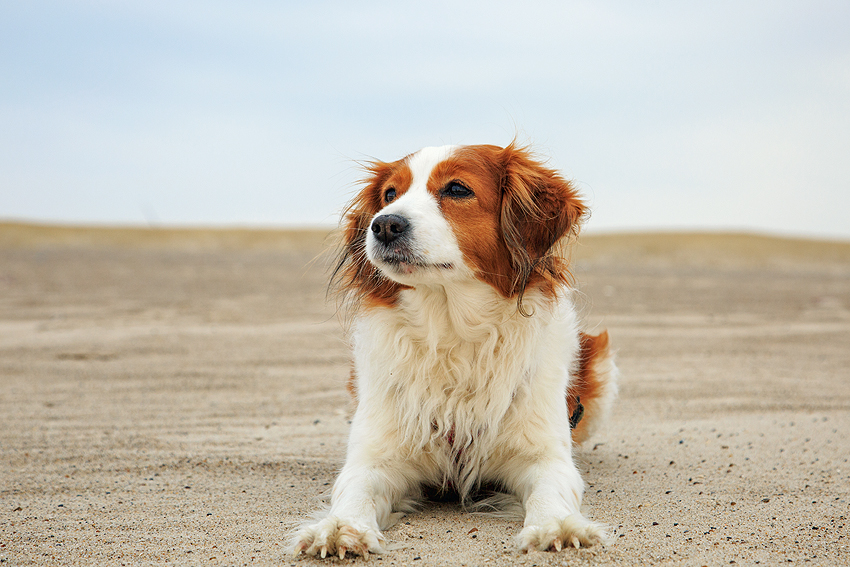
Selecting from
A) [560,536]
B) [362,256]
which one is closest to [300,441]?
[362,256]

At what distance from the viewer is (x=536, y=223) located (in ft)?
11.2

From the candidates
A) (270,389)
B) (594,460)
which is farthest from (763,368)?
(270,389)

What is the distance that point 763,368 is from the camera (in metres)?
7.51

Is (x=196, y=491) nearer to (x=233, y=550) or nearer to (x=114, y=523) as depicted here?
(x=114, y=523)

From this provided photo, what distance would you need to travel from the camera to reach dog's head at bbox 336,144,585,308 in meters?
3.11

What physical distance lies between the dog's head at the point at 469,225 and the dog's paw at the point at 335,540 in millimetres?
1111

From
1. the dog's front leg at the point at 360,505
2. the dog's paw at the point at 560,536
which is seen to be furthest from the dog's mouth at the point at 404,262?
the dog's paw at the point at 560,536

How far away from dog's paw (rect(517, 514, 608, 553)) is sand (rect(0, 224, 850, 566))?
56mm

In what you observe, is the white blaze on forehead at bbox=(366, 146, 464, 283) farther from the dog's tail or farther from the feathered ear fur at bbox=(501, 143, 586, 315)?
the dog's tail

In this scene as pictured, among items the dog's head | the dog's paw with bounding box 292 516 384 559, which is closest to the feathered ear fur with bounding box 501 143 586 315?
the dog's head

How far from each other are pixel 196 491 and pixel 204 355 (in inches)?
180

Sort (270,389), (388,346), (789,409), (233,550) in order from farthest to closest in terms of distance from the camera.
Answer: (270,389) → (789,409) → (388,346) → (233,550)

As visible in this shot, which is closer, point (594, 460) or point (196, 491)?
point (196, 491)

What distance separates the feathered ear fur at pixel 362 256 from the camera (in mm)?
3498
